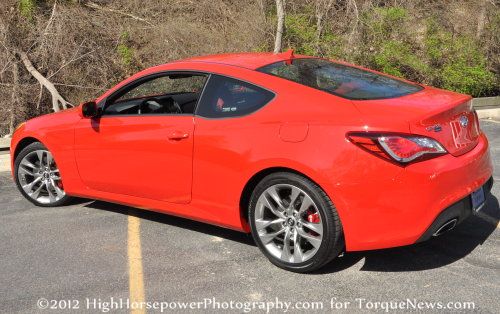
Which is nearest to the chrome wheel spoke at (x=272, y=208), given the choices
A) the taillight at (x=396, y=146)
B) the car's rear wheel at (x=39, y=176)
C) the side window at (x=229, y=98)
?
the side window at (x=229, y=98)

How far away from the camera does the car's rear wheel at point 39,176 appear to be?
18.2 feet

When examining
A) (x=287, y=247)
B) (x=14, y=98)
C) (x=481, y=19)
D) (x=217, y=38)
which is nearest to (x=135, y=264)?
(x=287, y=247)

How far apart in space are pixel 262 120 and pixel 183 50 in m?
8.11

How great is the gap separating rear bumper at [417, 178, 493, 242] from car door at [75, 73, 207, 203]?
1.78 m

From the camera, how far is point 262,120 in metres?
3.95

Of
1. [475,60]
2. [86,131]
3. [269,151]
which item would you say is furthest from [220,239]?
[475,60]

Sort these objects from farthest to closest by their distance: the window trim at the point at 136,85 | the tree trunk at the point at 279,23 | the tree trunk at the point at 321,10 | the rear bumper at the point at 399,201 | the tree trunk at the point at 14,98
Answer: the tree trunk at the point at 321,10
the tree trunk at the point at 279,23
the tree trunk at the point at 14,98
the window trim at the point at 136,85
the rear bumper at the point at 399,201

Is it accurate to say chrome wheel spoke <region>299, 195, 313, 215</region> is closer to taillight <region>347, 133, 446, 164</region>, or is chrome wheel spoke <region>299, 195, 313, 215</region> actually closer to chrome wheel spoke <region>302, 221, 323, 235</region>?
chrome wheel spoke <region>302, 221, 323, 235</region>

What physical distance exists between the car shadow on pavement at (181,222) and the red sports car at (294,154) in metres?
0.44

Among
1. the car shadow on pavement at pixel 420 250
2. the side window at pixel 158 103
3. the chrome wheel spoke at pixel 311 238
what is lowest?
the car shadow on pavement at pixel 420 250

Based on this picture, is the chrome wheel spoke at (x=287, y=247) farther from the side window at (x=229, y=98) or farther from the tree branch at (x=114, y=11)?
the tree branch at (x=114, y=11)

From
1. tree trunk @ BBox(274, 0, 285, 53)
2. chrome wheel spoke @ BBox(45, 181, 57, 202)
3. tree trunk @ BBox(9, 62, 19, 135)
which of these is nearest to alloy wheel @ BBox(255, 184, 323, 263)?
chrome wheel spoke @ BBox(45, 181, 57, 202)

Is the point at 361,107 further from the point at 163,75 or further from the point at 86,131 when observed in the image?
the point at 86,131

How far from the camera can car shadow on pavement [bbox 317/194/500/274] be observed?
4016 mm
